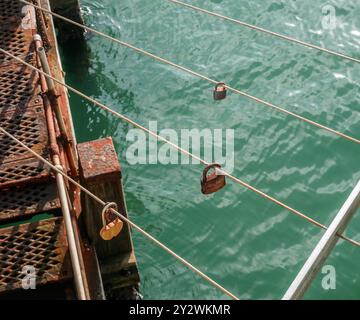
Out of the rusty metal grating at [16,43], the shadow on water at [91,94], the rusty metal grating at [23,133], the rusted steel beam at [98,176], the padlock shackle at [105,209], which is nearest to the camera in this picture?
the padlock shackle at [105,209]

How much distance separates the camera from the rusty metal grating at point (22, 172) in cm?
607

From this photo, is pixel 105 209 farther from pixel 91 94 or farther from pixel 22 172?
pixel 91 94

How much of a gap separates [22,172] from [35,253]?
0.94 m

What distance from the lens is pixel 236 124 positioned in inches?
411

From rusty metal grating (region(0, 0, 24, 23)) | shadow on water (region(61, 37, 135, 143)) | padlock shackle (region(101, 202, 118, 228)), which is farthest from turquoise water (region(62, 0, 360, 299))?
padlock shackle (region(101, 202, 118, 228))

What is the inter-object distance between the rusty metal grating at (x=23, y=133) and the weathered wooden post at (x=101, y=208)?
2.09 ft

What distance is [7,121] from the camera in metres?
6.79

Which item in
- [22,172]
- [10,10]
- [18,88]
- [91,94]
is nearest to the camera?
[22,172]

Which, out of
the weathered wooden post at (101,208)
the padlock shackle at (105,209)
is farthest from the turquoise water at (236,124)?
the padlock shackle at (105,209)

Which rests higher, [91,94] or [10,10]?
[10,10]

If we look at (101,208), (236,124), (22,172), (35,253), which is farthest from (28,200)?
(236,124)

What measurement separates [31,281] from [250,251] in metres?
3.97

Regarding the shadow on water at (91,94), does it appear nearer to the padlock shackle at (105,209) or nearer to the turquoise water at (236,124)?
the turquoise water at (236,124)
